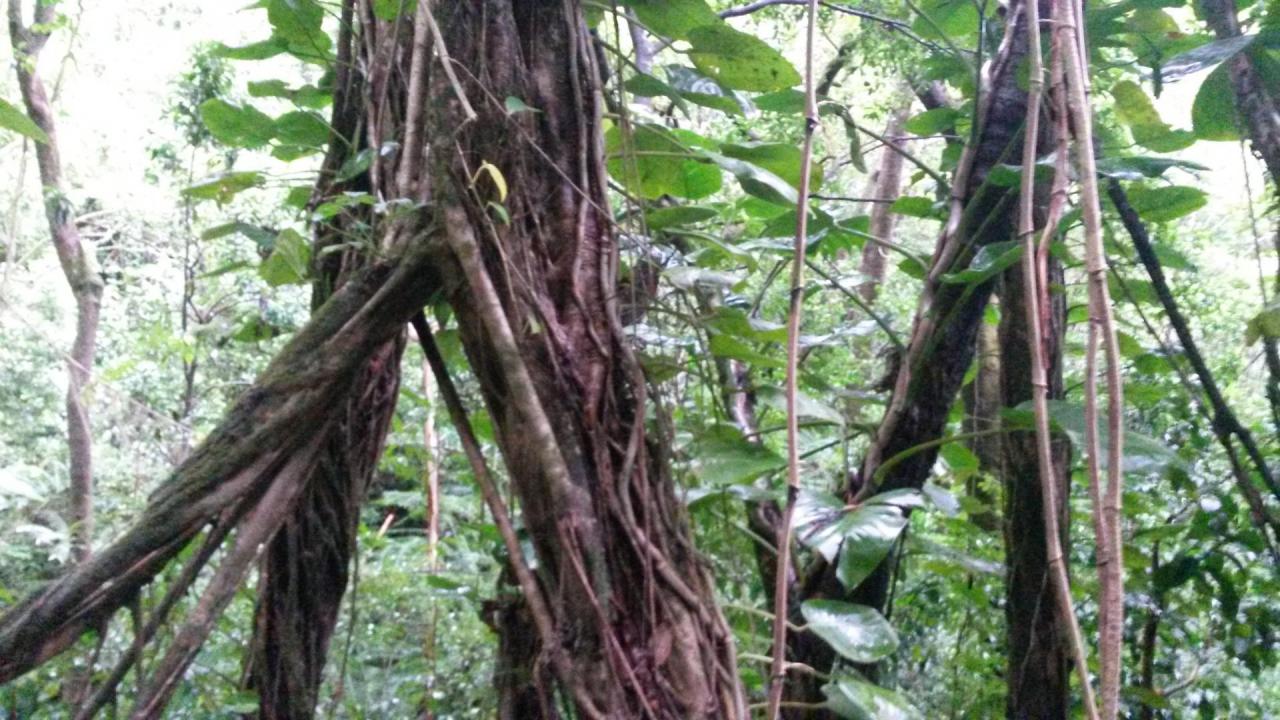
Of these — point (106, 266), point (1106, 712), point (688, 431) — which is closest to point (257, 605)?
point (688, 431)

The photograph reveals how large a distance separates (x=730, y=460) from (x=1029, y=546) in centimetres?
59

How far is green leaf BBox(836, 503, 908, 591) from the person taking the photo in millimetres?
1090

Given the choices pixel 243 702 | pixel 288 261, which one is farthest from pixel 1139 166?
pixel 243 702

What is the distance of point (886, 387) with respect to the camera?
1.66 metres

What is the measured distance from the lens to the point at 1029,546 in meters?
1.50

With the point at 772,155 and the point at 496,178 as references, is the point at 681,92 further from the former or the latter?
the point at 496,178

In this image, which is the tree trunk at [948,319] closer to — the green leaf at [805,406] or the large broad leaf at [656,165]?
the green leaf at [805,406]

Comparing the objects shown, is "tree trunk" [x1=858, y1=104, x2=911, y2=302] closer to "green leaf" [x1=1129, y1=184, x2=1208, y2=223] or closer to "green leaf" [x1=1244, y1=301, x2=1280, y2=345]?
"green leaf" [x1=1129, y1=184, x2=1208, y2=223]

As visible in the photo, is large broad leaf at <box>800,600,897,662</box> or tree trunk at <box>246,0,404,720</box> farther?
tree trunk at <box>246,0,404,720</box>

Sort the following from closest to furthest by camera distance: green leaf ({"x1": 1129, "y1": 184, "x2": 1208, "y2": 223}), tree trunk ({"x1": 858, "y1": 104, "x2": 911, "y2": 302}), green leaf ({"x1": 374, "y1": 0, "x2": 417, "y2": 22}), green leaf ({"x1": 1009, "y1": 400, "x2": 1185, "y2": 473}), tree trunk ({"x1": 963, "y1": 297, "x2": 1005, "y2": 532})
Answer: green leaf ({"x1": 1009, "y1": 400, "x2": 1185, "y2": 473}) → green leaf ({"x1": 374, "y1": 0, "x2": 417, "y2": 22}) → green leaf ({"x1": 1129, "y1": 184, "x2": 1208, "y2": 223}) → tree trunk ({"x1": 963, "y1": 297, "x2": 1005, "y2": 532}) → tree trunk ({"x1": 858, "y1": 104, "x2": 911, "y2": 302})

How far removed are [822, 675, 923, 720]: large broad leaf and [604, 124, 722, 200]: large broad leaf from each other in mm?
645

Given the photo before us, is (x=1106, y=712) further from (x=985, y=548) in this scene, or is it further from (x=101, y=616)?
(x=985, y=548)

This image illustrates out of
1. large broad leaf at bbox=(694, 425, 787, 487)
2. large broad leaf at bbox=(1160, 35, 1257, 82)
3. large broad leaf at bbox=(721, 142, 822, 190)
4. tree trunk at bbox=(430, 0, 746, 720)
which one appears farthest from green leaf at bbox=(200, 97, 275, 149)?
large broad leaf at bbox=(1160, 35, 1257, 82)

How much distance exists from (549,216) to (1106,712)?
2.54 feet
